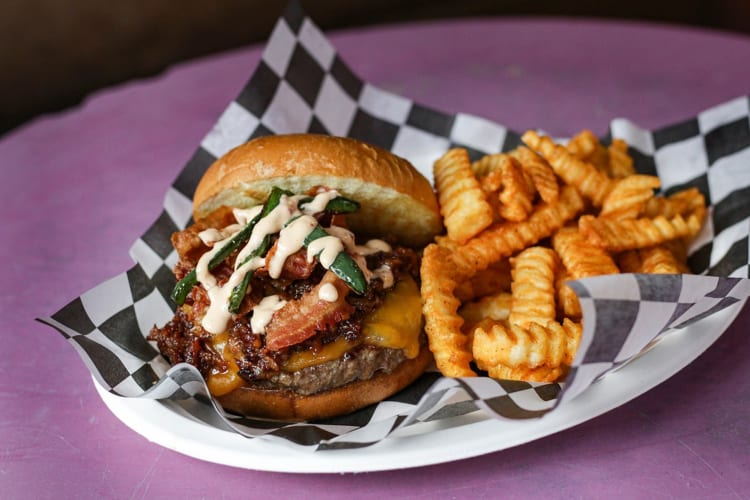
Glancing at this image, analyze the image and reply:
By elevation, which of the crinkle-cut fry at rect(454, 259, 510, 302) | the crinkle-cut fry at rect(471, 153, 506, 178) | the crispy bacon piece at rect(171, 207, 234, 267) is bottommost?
the crispy bacon piece at rect(171, 207, 234, 267)

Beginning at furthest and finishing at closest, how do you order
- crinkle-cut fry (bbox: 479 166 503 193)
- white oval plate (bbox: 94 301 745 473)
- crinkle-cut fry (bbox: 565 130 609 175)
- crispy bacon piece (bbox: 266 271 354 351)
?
crinkle-cut fry (bbox: 565 130 609 175)
crinkle-cut fry (bbox: 479 166 503 193)
crispy bacon piece (bbox: 266 271 354 351)
white oval plate (bbox: 94 301 745 473)

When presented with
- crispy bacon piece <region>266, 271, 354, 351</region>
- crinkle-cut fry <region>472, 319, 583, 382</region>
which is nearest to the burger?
crispy bacon piece <region>266, 271, 354, 351</region>

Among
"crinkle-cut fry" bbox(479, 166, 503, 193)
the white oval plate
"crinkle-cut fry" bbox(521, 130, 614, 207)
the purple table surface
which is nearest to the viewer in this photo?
the white oval plate

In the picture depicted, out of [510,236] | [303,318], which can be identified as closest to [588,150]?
[510,236]

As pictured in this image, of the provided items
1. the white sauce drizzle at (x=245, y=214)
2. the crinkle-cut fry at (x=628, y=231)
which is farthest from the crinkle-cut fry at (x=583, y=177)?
the white sauce drizzle at (x=245, y=214)

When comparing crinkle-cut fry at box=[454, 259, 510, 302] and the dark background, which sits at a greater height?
crinkle-cut fry at box=[454, 259, 510, 302]

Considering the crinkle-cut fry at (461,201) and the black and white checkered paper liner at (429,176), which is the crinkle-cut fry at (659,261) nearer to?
the black and white checkered paper liner at (429,176)

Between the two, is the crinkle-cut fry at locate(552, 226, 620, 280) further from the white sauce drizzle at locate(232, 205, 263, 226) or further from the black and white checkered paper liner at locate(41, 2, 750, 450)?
the white sauce drizzle at locate(232, 205, 263, 226)
